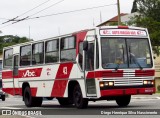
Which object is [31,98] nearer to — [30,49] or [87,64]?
[30,49]

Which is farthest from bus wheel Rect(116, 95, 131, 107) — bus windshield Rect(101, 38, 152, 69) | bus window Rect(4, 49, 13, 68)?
bus window Rect(4, 49, 13, 68)

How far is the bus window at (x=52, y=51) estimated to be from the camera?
67.6 feet

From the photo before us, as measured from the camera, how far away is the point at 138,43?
61.9ft

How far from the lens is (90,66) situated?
18219mm

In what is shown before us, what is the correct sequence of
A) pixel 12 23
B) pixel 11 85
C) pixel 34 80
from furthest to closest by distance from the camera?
pixel 12 23
pixel 11 85
pixel 34 80

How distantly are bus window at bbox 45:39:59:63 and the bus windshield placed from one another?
3061 mm

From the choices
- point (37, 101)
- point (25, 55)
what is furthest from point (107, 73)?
point (25, 55)

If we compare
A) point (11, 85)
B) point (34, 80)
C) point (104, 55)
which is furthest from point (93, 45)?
point (11, 85)

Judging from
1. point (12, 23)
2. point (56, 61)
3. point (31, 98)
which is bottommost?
point (31, 98)

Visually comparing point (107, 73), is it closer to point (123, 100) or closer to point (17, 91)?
Result: point (123, 100)

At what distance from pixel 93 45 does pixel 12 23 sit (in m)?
13.2

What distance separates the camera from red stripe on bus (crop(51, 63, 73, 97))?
19688 mm

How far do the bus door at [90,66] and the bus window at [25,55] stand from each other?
5418 mm

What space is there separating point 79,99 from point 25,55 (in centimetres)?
567
